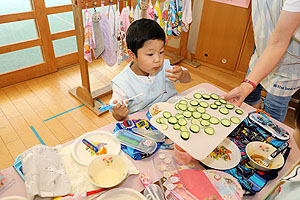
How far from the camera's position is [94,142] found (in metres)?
1.09

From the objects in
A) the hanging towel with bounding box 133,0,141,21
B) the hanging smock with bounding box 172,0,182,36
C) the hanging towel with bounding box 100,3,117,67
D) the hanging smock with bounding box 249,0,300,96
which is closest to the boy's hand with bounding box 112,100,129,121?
the hanging smock with bounding box 249,0,300,96

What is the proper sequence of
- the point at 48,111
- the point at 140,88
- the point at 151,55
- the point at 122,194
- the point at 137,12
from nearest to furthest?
the point at 122,194 → the point at 151,55 → the point at 140,88 → the point at 137,12 → the point at 48,111

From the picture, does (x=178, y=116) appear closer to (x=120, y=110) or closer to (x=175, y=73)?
(x=120, y=110)

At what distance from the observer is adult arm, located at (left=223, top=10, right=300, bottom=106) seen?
1201 millimetres

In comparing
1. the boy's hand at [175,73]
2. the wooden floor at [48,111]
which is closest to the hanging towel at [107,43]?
the wooden floor at [48,111]

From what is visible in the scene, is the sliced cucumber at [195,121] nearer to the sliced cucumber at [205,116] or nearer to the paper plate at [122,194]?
the sliced cucumber at [205,116]

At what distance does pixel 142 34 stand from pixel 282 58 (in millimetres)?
943

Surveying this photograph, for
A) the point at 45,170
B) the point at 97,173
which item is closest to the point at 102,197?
the point at 97,173

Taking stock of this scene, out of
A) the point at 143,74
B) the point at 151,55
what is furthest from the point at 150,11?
the point at 151,55

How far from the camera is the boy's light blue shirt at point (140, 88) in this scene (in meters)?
1.39

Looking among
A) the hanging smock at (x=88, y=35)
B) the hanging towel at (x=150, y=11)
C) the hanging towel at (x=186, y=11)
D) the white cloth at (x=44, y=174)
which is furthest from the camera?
the hanging towel at (x=186, y=11)

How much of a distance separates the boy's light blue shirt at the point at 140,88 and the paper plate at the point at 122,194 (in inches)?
24.8

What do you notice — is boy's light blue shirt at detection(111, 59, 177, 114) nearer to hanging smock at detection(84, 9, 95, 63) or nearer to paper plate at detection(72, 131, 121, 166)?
paper plate at detection(72, 131, 121, 166)

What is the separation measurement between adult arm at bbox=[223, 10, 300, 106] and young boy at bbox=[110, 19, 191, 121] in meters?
0.37
